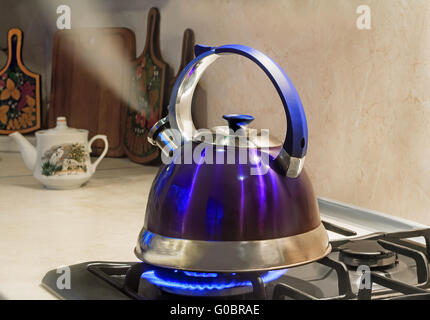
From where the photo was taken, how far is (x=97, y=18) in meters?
1.79

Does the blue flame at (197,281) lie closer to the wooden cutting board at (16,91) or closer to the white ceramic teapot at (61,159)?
the white ceramic teapot at (61,159)

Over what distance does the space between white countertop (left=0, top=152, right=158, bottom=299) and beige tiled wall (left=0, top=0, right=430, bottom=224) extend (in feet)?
1.08

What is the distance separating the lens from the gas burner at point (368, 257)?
0.79 meters

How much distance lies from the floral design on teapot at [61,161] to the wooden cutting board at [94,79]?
1.33ft

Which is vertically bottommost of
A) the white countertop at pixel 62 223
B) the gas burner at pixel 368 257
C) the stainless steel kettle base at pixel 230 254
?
the white countertop at pixel 62 223

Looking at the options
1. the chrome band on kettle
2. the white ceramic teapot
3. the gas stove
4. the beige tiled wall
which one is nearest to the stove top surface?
the gas stove

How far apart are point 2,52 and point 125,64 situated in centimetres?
51

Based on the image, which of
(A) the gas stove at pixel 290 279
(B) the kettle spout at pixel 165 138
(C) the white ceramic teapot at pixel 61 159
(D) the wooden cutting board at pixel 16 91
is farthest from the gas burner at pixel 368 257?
(D) the wooden cutting board at pixel 16 91

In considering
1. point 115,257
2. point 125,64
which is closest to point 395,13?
point 115,257

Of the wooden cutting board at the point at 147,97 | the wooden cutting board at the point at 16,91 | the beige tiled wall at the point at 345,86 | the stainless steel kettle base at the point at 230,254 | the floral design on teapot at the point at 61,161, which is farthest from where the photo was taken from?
the wooden cutting board at the point at 16,91

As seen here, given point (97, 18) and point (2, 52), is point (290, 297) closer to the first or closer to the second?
point (97, 18)

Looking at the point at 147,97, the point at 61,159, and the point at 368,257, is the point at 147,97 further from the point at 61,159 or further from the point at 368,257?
the point at 368,257

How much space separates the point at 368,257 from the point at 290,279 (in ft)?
0.41

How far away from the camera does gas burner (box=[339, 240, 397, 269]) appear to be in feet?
2.58
